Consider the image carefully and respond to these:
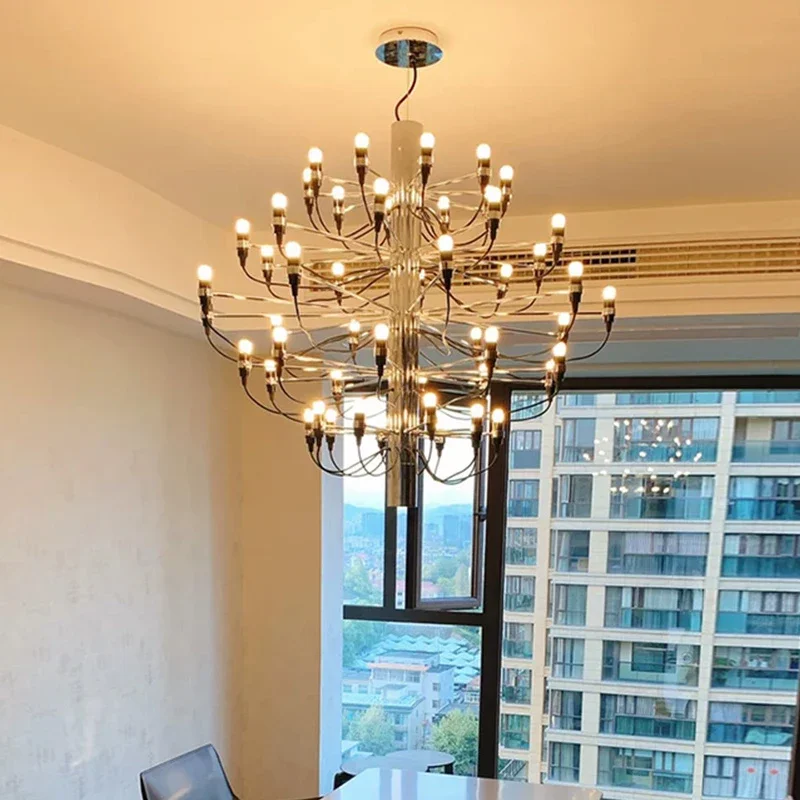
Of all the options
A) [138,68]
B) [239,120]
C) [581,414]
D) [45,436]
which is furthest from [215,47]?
[581,414]

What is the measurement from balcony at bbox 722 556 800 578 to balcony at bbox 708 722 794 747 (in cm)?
82

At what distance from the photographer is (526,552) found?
14.4ft

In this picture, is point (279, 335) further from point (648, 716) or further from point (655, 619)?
point (648, 716)

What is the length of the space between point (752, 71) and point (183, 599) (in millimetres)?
2800

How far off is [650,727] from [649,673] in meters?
0.30

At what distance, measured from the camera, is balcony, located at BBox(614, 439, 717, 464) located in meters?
4.21

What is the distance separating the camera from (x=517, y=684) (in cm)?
442

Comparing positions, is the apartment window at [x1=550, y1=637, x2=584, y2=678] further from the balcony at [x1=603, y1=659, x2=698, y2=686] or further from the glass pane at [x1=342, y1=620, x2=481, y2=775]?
the glass pane at [x1=342, y1=620, x2=481, y2=775]

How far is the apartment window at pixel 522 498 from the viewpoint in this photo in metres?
4.39

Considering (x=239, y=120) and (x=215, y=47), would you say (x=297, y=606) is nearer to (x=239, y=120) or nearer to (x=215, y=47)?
(x=239, y=120)

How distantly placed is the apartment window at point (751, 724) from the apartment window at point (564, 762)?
0.74 m

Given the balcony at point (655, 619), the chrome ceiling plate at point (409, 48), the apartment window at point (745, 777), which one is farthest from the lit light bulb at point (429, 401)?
the apartment window at point (745, 777)

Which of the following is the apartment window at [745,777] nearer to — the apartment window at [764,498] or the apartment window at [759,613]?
the apartment window at [759,613]

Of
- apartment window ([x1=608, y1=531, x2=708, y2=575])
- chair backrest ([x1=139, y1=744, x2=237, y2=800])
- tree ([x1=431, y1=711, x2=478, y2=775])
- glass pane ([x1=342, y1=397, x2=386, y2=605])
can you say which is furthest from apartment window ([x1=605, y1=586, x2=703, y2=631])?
chair backrest ([x1=139, y1=744, x2=237, y2=800])
